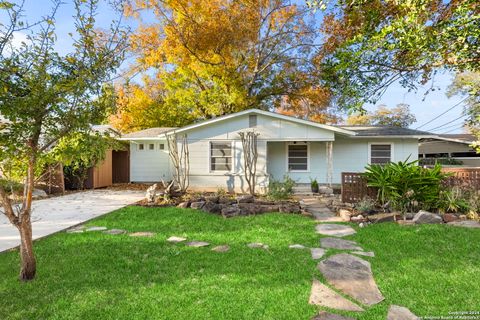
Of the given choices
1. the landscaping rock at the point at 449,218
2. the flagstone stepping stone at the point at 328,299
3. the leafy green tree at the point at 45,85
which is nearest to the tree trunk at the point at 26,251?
the leafy green tree at the point at 45,85

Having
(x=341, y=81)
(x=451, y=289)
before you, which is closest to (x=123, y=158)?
(x=341, y=81)

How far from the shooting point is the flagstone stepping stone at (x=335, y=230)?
5.64m

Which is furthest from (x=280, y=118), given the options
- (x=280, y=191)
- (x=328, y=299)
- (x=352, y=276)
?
(x=328, y=299)

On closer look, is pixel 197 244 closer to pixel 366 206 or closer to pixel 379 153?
pixel 366 206

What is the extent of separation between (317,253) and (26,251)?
4.00 m

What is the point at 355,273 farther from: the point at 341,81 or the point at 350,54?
the point at 341,81

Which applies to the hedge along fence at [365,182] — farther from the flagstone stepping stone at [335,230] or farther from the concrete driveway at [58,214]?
the concrete driveway at [58,214]

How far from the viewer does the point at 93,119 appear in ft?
11.9

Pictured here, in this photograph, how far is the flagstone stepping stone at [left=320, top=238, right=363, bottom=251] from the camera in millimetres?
4779

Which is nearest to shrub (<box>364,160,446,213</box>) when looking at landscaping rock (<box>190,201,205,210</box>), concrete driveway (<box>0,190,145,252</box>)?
landscaping rock (<box>190,201,205,210</box>)

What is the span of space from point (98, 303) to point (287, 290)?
80.3 inches

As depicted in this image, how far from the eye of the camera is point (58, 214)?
24.8 ft

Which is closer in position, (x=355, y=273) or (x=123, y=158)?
(x=355, y=273)

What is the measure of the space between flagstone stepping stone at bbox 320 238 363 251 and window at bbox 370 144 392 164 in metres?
9.16
